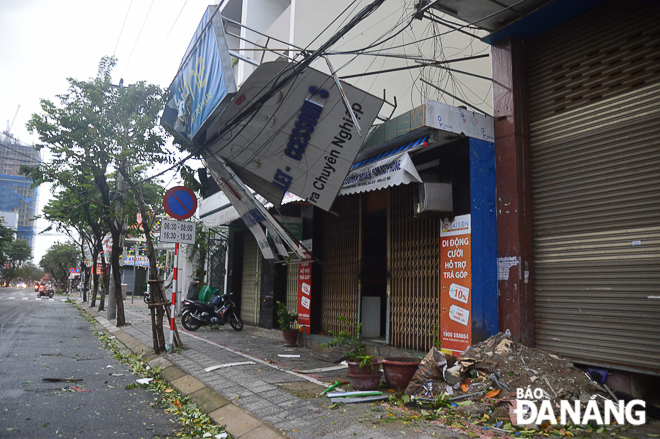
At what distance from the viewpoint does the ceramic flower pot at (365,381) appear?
5.61 meters

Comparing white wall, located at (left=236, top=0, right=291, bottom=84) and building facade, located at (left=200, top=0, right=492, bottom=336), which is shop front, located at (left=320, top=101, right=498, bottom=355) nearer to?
building facade, located at (left=200, top=0, right=492, bottom=336)

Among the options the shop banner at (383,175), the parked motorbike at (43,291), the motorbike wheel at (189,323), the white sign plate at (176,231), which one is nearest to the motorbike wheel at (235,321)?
the motorbike wheel at (189,323)

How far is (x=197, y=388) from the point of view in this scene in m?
6.20

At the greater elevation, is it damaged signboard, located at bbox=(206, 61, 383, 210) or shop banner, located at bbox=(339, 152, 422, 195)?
damaged signboard, located at bbox=(206, 61, 383, 210)

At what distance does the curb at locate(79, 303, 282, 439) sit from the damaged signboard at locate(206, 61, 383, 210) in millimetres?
3465

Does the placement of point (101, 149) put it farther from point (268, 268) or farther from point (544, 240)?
point (544, 240)

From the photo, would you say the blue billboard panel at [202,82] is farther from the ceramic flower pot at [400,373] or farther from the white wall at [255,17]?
the ceramic flower pot at [400,373]

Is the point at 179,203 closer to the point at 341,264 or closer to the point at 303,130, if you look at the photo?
the point at 303,130

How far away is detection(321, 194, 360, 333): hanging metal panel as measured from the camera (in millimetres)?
9609

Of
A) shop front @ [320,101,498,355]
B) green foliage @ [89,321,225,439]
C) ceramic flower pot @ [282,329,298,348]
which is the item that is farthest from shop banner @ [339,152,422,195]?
green foliage @ [89,321,225,439]

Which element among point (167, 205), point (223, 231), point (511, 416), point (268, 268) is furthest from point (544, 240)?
point (223, 231)

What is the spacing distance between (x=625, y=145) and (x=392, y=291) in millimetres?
4297

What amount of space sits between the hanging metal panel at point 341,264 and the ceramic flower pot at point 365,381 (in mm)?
3613

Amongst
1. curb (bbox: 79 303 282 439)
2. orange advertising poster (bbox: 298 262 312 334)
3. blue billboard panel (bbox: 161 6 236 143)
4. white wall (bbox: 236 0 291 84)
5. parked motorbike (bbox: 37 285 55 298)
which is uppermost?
white wall (bbox: 236 0 291 84)
